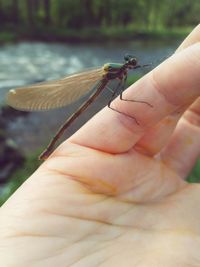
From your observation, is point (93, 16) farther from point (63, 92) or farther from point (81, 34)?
point (63, 92)

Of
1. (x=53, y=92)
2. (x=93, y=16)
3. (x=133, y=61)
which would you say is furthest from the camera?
(x=93, y=16)

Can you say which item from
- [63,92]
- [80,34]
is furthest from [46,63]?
[63,92]

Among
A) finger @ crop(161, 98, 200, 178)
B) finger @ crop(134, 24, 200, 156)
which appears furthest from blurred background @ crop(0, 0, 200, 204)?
finger @ crop(134, 24, 200, 156)

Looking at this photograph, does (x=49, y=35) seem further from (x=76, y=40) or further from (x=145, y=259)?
(x=145, y=259)

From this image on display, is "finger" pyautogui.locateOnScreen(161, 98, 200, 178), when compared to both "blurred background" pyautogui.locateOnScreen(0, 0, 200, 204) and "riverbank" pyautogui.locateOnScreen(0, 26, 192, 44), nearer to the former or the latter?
"blurred background" pyautogui.locateOnScreen(0, 0, 200, 204)

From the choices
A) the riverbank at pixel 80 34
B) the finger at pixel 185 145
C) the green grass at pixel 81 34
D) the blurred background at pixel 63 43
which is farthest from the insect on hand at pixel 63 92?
the green grass at pixel 81 34

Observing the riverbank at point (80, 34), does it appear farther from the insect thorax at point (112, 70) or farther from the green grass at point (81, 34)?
the insect thorax at point (112, 70)
